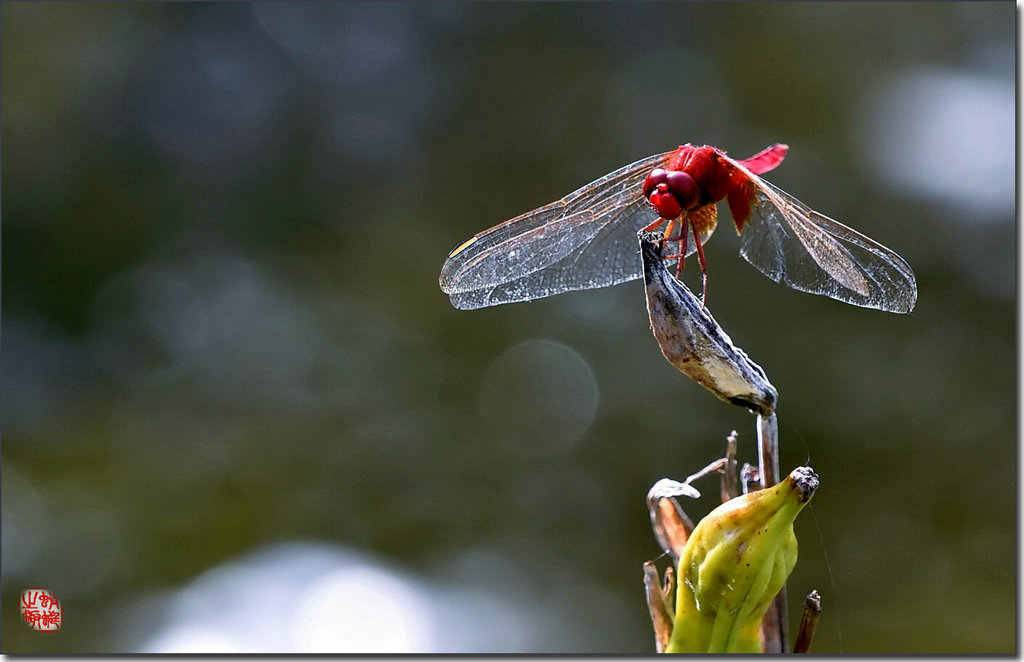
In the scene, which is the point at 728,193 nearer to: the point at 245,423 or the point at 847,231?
the point at 847,231

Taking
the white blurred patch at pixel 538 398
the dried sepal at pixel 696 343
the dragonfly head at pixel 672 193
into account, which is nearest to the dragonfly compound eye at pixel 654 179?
the dragonfly head at pixel 672 193

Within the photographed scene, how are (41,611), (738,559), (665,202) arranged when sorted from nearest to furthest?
(738,559) → (665,202) → (41,611)

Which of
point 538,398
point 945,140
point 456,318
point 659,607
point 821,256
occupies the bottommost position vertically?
point 659,607

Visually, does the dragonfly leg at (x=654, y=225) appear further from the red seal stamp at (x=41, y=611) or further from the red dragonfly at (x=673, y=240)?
the red seal stamp at (x=41, y=611)

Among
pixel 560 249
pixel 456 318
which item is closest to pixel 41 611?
pixel 456 318

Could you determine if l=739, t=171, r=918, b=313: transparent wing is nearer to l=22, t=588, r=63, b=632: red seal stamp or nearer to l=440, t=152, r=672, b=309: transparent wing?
l=440, t=152, r=672, b=309: transparent wing

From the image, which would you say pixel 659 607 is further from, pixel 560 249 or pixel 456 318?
pixel 456 318

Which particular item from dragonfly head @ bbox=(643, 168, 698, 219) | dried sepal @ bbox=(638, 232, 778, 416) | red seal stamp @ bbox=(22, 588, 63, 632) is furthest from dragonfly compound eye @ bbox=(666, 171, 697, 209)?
red seal stamp @ bbox=(22, 588, 63, 632)

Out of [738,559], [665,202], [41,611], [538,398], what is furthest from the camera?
[538,398]
